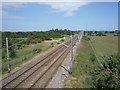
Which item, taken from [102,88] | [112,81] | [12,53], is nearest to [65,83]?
[102,88]

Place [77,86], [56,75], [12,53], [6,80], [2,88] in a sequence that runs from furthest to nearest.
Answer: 1. [12,53]
2. [56,75]
3. [6,80]
4. [77,86]
5. [2,88]

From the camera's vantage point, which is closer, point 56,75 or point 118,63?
point 118,63

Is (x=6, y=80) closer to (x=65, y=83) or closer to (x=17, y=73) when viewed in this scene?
(x=17, y=73)

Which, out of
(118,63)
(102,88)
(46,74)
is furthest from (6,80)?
(118,63)

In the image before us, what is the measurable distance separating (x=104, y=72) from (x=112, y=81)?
0.74 metres

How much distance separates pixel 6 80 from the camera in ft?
39.3

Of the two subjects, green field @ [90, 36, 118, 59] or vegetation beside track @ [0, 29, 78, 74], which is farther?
green field @ [90, 36, 118, 59]

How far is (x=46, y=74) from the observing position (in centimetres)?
1402

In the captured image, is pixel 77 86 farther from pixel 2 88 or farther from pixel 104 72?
pixel 2 88

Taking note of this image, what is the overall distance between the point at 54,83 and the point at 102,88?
3.85m

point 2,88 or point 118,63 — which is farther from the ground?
point 118,63

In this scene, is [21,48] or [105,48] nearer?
[105,48]

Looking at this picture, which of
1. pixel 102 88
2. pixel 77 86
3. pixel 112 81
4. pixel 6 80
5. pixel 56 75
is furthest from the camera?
pixel 56 75

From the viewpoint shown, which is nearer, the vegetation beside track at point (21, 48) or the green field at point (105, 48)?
Result: the vegetation beside track at point (21, 48)
